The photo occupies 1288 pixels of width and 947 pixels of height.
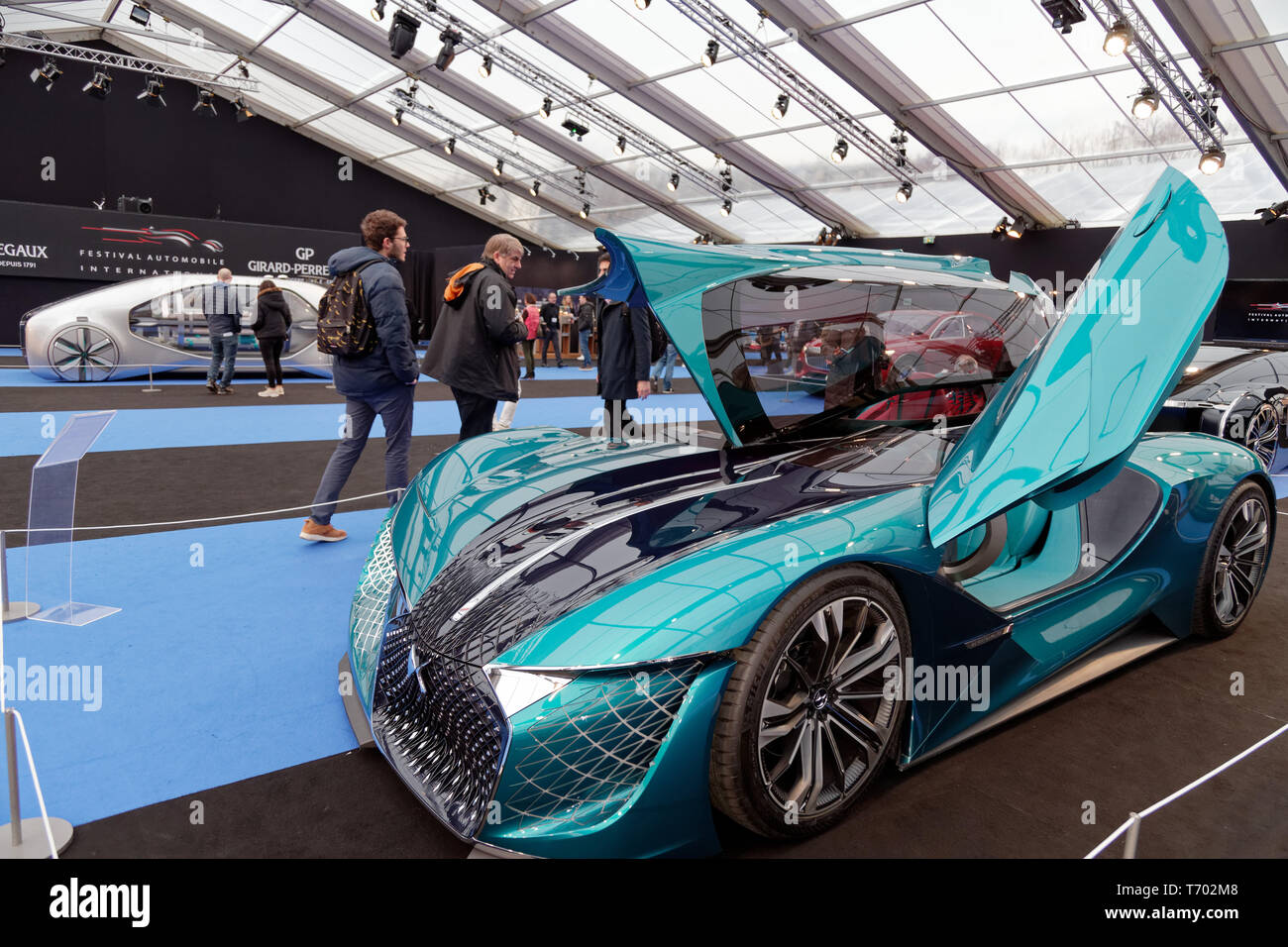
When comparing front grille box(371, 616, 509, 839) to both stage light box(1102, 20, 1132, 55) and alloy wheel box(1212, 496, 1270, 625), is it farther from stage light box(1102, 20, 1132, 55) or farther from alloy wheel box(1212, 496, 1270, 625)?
stage light box(1102, 20, 1132, 55)

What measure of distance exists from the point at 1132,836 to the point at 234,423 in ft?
29.4

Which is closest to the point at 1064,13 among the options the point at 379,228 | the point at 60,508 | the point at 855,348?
the point at 379,228

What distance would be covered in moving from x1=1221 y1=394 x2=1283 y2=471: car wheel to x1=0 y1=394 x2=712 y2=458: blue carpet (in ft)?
12.6

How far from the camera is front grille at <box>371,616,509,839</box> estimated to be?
1.77 meters

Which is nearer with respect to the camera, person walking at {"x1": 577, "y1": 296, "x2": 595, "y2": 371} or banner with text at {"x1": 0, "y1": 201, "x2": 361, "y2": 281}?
person walking at {"x1": 577, "y1": 296, "x2": 595, "y2": 371}

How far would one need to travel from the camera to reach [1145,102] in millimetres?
11617

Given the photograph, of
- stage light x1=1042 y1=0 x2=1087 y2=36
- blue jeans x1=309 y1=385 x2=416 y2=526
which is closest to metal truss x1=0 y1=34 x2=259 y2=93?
stage light x1=1042 y1=0 x2=1087 y2=36

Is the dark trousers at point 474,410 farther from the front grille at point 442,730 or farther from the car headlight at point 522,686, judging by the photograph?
the car headlight at point 522,686

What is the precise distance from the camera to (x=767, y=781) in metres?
1.90

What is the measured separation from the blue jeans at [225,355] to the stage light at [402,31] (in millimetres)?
5857

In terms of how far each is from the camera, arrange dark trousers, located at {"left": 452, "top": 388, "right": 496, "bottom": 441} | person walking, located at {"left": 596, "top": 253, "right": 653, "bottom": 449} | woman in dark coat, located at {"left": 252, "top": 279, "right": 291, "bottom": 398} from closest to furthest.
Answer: dark trousers, located at {"left": 452, "top": 388, "right": 496, "bottom": 441}
person walking, located at {"left": 596, "top": 253, "right": 653, "bottom": 449}
woman in dark coat, located at {"left": 252, "top": 279, "right": 291, "bottom": 398}

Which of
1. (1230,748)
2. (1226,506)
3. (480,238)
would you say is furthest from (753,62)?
(480,238)

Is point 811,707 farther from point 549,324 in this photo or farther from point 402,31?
point 549,324
